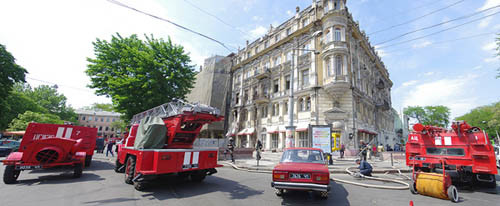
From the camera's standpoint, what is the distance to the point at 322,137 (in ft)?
46.3

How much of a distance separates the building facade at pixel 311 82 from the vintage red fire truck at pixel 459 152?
7671 mm

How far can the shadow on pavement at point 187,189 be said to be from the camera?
5957 millimetres

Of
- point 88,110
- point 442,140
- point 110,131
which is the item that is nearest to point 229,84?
point 442,140

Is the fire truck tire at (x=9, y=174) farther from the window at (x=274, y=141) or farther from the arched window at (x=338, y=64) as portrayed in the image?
the arched window at (x=338, y=64)

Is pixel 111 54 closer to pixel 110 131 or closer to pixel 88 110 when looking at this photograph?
pixel 110 131

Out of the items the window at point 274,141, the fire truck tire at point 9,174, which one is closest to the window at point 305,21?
the window at point 274,141

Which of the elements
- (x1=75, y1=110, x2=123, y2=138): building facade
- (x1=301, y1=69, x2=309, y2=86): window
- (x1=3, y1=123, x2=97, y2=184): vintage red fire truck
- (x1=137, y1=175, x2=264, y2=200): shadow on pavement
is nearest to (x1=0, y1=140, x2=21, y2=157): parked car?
(x1=3, y1=123, x2=97, y2=184): vintage red fire truck

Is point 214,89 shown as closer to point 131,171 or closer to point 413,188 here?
point 131,171

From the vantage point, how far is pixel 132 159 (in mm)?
7090

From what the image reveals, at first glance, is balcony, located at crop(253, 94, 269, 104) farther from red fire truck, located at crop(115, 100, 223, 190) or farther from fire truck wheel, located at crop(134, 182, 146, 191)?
fire truck wheel, located at crop(134, 182, 146, 191)

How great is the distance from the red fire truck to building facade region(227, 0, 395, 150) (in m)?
10.4

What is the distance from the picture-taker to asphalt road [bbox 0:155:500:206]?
17.4ft

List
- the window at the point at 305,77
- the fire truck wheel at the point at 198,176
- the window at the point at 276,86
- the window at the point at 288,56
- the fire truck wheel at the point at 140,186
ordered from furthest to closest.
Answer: the window at the point at 276,86, the window at the point at 288,56, the window at the point at 305,77, the fire truck wheel at the point at 198,176, the fire truck wheel at the point at 140,186

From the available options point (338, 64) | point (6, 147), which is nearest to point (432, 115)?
point (338, 64)
